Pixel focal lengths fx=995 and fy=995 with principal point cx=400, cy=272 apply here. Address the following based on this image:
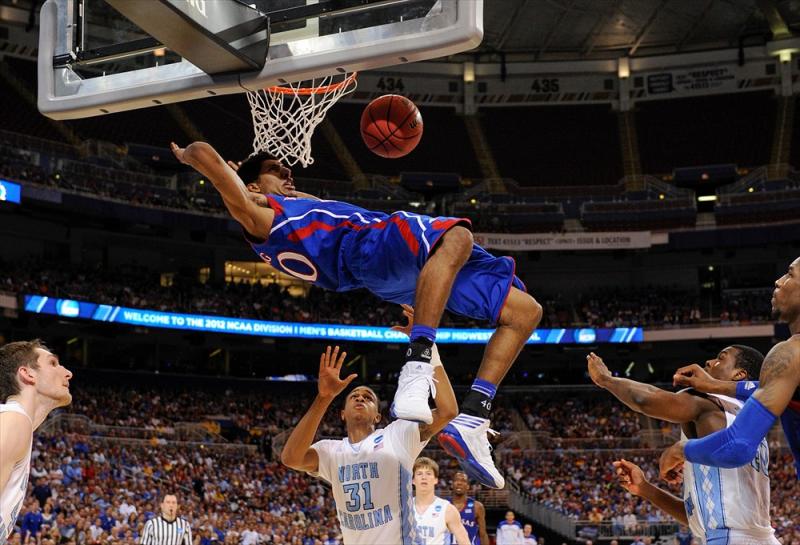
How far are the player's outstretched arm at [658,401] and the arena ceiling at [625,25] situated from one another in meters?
28.6

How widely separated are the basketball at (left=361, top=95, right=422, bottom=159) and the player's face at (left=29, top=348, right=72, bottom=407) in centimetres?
254

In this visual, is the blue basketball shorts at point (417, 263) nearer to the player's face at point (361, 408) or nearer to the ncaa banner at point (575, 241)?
the player's face at point (361, 408)

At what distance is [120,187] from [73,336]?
17.0ft

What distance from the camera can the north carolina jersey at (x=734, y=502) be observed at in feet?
17.9

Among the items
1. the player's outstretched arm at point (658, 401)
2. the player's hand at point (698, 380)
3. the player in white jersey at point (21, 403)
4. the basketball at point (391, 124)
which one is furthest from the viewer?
the basketball at point (391, 124)

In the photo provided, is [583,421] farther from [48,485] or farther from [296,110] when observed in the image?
[296,110]

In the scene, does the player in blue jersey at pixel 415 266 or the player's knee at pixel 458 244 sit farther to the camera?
the player's knee at pixel 458 244

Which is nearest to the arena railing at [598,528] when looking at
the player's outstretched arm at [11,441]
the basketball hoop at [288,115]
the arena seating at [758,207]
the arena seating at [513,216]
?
the arena seating at [513,216]

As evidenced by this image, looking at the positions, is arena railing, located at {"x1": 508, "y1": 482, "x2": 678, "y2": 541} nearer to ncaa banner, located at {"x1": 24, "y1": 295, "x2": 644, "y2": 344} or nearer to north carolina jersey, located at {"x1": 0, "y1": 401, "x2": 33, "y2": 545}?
ncaa banner, located at {"x1": 24, "y1": 295, "x2": 644, "y2": 344}

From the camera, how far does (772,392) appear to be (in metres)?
4.55

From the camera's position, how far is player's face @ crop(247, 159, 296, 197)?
5.48m

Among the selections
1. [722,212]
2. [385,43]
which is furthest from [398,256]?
[722,212]

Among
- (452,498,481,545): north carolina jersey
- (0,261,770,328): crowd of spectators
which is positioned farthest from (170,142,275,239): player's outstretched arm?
(0,261,770,328): crowd of spectators

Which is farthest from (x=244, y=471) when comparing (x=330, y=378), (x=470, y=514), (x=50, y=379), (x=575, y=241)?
(x=50, y=379)
